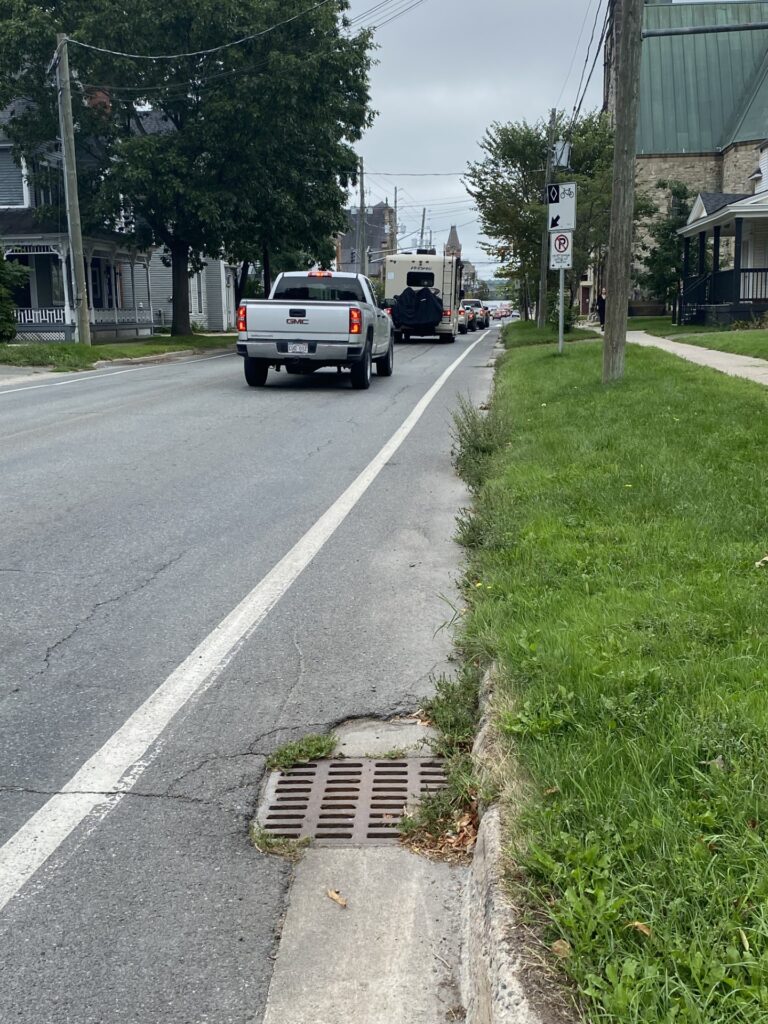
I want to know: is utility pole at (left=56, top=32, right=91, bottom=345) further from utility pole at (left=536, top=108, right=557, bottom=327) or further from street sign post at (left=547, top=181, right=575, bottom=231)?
utility pole at (left=536, top=108, right=557, bottom=327)

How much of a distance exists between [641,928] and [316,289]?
56.1ft

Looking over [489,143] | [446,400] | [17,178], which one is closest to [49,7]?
[17,178]

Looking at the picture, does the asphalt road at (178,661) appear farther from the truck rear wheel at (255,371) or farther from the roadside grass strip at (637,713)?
the truck rear wheel at (255,371)

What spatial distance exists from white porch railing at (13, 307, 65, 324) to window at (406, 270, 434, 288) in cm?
1336

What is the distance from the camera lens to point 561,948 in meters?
2.37

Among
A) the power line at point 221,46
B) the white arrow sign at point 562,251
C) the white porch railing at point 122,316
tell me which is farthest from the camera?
the white porch railing at point 122,316

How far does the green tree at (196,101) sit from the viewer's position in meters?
32.2

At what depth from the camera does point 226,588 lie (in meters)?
6.04

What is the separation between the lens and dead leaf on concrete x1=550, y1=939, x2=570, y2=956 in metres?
2.36

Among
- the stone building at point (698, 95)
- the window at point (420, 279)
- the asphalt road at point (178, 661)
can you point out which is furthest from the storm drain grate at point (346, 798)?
the stone building at point (698, 95)

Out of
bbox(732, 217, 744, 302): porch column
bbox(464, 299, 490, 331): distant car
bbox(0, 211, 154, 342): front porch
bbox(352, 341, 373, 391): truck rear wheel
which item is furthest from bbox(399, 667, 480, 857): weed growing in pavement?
bbox(464, 299, 490, 331): distant car

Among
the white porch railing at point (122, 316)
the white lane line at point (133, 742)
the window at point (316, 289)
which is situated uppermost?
the window at point (316, 289)

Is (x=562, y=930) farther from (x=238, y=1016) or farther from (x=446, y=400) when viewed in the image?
(x=446, y=400)

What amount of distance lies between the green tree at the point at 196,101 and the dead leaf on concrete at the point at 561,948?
32.1m
